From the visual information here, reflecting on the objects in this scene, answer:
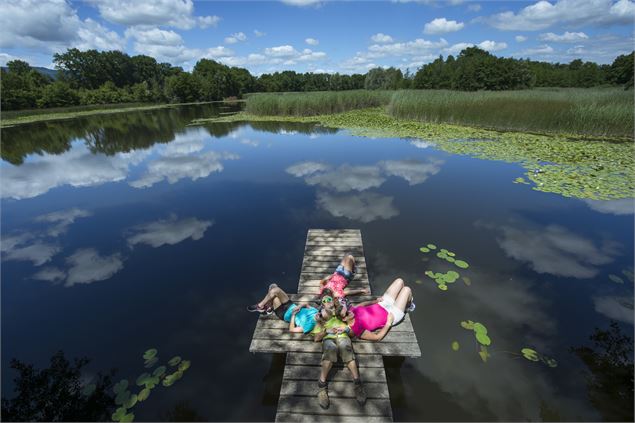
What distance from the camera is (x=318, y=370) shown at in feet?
12.0

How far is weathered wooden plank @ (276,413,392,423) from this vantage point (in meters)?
3.08

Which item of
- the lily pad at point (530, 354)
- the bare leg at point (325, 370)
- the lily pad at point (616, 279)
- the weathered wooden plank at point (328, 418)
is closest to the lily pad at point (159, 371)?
the weathered wooden plank at point (328, 418)

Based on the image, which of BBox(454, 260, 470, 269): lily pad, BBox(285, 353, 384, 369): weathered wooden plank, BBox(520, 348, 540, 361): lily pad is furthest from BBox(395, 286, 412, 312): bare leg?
BBox(454, 260, 470, 269): lily pad

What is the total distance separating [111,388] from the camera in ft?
12.6

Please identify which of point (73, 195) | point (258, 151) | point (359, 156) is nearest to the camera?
point (73, 195)

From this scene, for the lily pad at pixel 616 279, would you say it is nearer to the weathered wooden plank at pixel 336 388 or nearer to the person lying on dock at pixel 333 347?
the weathered wooden plank at pixel 336 388

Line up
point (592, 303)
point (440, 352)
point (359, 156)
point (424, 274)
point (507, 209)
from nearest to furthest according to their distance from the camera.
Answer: point (440, 352), point (592, 303), point (424, 274), point (507, 209), point (359, 156)

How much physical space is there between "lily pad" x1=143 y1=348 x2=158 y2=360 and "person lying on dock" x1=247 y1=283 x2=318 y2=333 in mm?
1589

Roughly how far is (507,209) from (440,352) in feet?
20.8

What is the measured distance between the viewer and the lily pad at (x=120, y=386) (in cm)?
378

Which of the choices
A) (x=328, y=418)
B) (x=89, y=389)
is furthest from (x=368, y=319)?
(x=89, y=389)

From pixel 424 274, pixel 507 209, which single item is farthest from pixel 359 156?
pixel 424 274

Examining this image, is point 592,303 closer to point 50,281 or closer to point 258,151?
point 50,281

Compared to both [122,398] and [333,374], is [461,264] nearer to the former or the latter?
[333,374]
